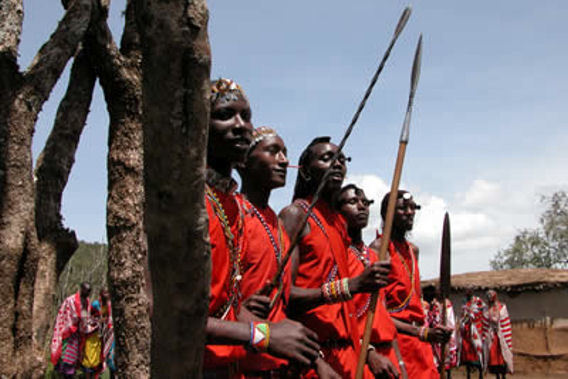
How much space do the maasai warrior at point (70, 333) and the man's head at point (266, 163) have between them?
Result: 1065cm

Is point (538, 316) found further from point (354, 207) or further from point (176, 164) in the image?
point (176, 164)

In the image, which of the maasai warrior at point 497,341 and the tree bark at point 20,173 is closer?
the tree bark at point 20,173

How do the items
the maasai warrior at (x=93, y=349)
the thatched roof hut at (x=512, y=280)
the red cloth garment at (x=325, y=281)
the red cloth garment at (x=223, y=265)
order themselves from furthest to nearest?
the thatched roof hut at (x=512, y=280), the maasai warrior at (x=93, y=349), the red cloth garment at (x=325, y=281), the red cloth garment at (x=223, y=265)

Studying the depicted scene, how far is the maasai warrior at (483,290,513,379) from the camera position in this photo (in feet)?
47.8

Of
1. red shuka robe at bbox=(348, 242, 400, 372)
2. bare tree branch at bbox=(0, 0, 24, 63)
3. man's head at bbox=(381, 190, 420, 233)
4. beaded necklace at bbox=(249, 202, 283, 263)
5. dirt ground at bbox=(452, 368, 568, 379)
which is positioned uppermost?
bare tree branch at bbox=(0, 0, 24, 63)

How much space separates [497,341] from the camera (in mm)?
14766

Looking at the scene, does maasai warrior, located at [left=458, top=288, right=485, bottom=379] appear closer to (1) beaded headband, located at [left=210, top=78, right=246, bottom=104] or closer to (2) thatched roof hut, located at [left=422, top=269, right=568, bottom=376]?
(2) thatched roof hut, located at [left=422, top=269, right=568, bottom=376]

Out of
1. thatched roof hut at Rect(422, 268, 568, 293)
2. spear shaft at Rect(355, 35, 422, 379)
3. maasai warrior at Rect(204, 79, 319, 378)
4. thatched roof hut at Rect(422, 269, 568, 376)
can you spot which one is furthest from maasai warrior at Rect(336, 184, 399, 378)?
thatched roof hut at Rect(422, 269, 568, 376)

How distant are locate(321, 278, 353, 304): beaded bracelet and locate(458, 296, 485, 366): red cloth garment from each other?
12483 mm

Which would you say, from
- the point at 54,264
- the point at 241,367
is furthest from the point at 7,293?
the point at 241,367

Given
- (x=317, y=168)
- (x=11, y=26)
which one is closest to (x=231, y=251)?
(x=317, y=168)

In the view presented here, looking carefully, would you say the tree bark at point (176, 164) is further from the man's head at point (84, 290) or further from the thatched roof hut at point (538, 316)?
the thatched roof hut at point (538, 316)

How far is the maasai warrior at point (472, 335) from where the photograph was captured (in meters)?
15.2

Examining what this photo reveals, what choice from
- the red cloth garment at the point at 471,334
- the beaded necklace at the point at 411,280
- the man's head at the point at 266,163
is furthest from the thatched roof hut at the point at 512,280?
the man's head at the point at 266,163
